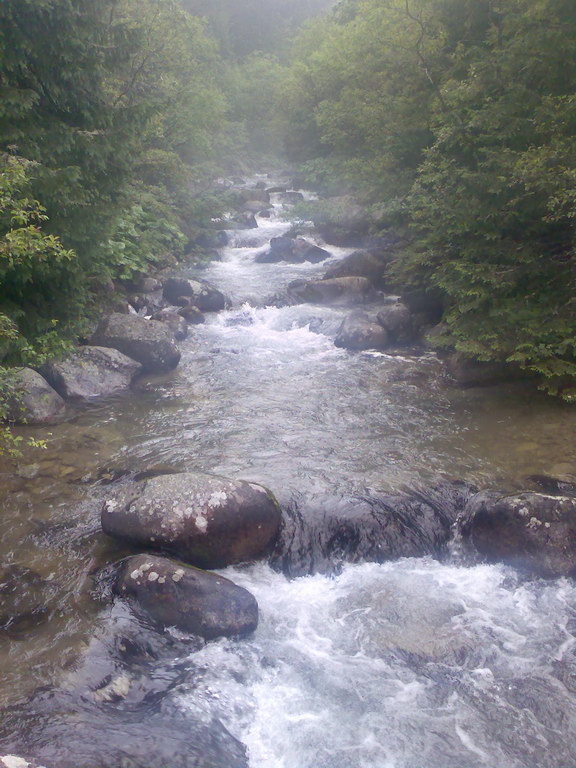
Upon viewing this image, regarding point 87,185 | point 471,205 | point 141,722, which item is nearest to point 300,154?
point 471,205

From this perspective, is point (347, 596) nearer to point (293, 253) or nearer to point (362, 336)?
point (362, 336)

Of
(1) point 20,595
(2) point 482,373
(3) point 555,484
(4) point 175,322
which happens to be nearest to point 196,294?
(4) point 175,322

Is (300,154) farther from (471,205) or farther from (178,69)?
(471,205)

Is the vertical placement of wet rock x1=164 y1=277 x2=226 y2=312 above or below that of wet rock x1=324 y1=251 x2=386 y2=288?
below

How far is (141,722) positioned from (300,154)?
3158 cm

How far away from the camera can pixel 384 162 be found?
16.6m

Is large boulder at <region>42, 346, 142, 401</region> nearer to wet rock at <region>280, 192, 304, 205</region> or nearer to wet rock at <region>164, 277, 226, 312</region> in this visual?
wet rock at <region>164, 277, 226, 312</region>

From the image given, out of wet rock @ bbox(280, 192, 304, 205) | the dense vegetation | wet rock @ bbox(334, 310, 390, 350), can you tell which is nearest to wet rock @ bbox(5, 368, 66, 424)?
wet rock @ bbox(334, 310, 390, 350)

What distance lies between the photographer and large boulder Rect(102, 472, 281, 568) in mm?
6828

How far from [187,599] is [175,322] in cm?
1079

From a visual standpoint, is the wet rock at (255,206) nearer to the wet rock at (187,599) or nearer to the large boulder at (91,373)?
the large boulder at (91,373)

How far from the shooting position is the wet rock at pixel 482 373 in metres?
11.6

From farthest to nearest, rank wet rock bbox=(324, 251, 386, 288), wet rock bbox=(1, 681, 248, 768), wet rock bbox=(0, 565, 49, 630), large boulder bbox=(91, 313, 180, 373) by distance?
wet rock bbox=(324, 251, 386, 288) → large boulder bbox=(91, 313, 180, 373) → wet rock bbox=(0, 565, 49, 630) → wet rock bbox=(1, 681, 248, 768)

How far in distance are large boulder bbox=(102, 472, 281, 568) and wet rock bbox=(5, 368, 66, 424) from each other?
364 cm
